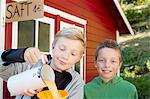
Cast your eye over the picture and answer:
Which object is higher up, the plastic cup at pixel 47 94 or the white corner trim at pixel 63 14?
the white corner trim at pixel 63 14

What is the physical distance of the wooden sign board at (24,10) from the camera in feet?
11.2

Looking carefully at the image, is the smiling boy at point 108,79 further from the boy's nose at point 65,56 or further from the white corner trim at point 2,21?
the white corner trim at point 2,21

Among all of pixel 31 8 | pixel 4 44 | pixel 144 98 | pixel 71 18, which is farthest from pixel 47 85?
pixel 144 98

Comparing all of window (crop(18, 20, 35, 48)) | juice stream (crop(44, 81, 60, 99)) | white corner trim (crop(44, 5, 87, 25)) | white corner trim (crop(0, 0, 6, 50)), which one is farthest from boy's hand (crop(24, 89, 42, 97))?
white corner trim (crop(44, 5, 87, 25))

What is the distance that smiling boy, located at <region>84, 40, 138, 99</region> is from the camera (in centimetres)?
229

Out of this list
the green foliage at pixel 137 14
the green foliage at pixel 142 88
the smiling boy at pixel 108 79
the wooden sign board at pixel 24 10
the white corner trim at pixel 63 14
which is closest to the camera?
the smiling boy at pixel 108 79

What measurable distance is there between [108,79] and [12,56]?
3.07 feet

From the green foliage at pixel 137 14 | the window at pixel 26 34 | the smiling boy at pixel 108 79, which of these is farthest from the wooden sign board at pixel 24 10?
the green foliage at pixel 137 14

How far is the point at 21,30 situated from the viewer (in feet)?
14.0

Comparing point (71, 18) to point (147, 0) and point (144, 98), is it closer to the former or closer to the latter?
point (144, 98)

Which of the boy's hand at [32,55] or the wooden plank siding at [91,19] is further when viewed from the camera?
the wooden plank siding at [91,19]

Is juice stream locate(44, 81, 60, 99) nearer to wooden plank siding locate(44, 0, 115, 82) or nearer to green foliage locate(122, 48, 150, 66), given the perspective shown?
wooden plank siding locate(44, 0, 115, 82)

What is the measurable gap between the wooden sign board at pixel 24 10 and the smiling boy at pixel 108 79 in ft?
3.91

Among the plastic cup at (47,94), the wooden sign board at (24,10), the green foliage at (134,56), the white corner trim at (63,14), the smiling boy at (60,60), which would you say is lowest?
the green foliage at (134,56)
